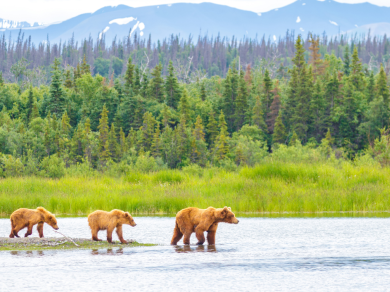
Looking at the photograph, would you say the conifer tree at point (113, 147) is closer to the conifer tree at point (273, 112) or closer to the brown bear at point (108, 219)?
the conifer tree at point (273, 112)

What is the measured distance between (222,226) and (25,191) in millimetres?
11368

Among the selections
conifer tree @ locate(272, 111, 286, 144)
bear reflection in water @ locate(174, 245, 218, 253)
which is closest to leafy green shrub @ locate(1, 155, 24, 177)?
conifer tree @ locate(272, 111, 286, 144)

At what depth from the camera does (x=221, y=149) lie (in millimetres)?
71500

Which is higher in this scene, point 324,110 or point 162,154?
point 324,110

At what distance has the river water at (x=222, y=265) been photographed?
9.94m

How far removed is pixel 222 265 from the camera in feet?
38.2

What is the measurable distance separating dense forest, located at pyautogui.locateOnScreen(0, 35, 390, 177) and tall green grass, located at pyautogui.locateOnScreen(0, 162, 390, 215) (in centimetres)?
3493

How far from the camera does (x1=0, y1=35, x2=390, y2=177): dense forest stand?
225 feet

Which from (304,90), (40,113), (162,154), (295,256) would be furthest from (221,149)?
(295,256)

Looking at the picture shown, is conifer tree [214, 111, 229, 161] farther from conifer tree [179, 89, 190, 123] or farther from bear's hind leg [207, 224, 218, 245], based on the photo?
bear's hind leg [207, 224, 218, 245]

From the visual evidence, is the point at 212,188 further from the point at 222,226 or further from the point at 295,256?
the point at 295,256

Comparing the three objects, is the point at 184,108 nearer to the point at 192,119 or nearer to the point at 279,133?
the point at 192,119

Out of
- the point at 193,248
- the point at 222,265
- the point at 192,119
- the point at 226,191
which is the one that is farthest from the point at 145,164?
the point at 222,265

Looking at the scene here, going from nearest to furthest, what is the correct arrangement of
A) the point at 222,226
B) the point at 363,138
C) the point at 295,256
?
the point at 295,256 < the point at 222,226 < the point at 363,138
